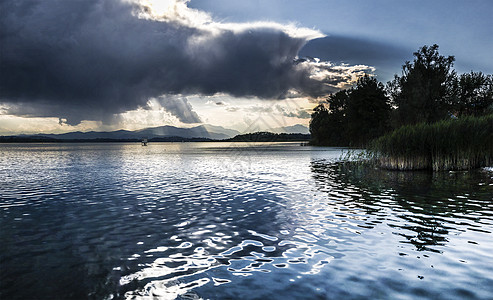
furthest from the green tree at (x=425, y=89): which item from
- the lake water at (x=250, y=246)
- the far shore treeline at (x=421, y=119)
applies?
the lake water at (x=250, y=246)

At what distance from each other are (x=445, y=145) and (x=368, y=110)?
284ft

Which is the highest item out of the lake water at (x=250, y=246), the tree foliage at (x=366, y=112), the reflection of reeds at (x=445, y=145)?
the tree foliage at (x=366, y=112)

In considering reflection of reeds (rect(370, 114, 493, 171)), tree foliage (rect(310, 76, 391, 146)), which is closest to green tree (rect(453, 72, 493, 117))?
tree foliage (rect(310, 76, 391, 146))

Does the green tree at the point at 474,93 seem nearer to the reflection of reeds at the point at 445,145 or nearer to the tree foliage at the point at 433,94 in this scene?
the tree foliage at the point at 433,94

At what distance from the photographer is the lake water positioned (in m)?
6.24

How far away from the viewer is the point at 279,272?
22.8ft

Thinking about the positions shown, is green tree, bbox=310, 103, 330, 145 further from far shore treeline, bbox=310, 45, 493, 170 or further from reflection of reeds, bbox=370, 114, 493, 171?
reflection of reeds, bbox=370, 114, 493, 171

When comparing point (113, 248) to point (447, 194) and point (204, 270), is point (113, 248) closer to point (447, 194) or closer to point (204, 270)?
point (204, 270)

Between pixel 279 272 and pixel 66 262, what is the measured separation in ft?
16.5

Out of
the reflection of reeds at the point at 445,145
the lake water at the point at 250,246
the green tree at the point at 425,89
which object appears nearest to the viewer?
the lake water at the point at 250,246

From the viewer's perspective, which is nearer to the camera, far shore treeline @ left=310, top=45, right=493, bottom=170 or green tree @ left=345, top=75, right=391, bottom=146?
far shore treeline @ left=310, top=45, right=493, bottom=170

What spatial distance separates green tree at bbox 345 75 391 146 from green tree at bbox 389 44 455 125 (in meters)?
37.8

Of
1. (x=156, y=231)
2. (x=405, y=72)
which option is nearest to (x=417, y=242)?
(x=156, y=231)

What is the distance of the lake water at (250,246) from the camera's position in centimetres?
624
